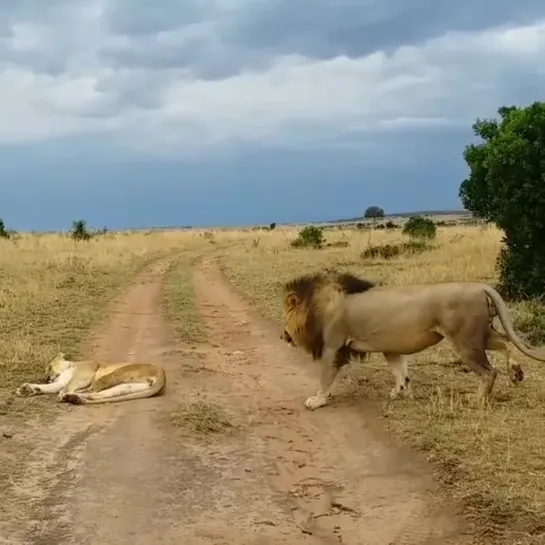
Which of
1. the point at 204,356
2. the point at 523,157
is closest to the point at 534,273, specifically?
the point at 523,157

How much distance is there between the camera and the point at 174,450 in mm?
7047

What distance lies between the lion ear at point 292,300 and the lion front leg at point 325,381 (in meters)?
0.68

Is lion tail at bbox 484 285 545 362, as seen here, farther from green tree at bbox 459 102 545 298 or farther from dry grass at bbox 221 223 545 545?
green tree at bbox 459 102 545 298

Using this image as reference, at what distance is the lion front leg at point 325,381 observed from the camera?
8453 millimetres

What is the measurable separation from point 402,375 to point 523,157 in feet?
26.3

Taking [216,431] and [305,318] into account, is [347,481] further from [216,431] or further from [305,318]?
[305,318]

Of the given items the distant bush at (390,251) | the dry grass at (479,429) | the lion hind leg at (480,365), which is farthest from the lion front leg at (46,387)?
the distant bush at (390,251)

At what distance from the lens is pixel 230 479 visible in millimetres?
6352

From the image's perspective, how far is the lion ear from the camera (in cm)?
896

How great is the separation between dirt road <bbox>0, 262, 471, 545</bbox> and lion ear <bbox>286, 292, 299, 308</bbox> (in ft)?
3.20

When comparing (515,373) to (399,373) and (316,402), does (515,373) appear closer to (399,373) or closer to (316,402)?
(399,373)

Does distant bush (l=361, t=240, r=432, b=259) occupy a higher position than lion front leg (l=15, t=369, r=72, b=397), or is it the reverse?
distant bush (l=361, t=240, r=432, b=259)

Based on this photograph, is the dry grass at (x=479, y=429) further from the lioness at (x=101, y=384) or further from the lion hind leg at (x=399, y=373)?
the lioness at (x=101, y=384)

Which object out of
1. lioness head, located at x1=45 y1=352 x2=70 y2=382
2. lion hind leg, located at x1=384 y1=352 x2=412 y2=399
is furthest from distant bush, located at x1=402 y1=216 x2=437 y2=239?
lioness head, located at x1=45 y1=352 x2=70 y2=382
